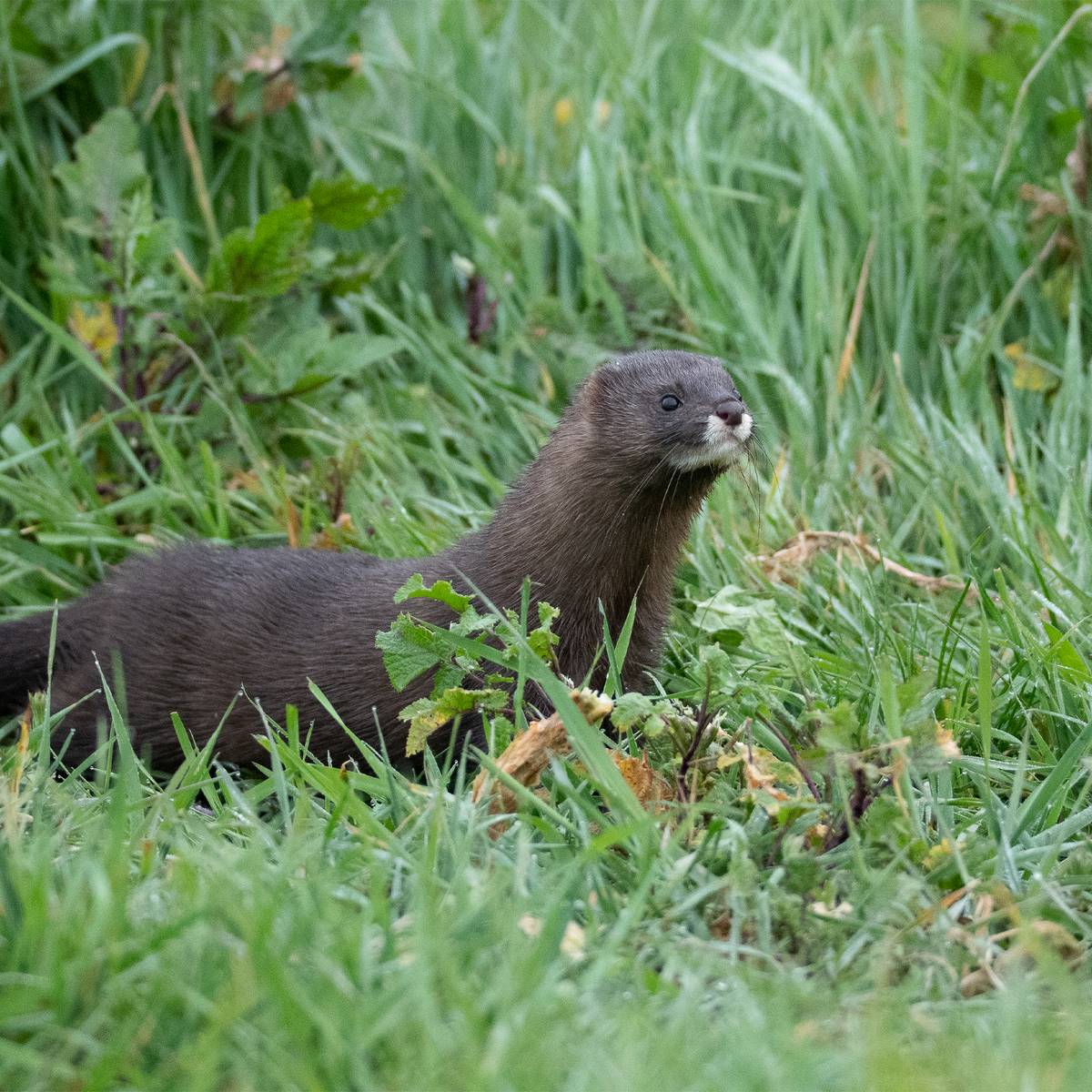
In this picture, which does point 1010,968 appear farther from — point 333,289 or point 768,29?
point 768,29

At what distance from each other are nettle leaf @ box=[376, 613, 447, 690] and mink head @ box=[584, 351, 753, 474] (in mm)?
844

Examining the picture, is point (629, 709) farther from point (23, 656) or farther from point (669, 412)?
point (23, 656)

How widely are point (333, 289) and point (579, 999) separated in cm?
364

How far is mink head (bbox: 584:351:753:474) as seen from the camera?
3.90 meters

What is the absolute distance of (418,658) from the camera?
3428 millimetres

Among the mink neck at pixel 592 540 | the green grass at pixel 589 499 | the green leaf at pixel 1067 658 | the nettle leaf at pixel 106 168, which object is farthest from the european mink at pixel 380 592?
the nettle leaf at pixel 106 168

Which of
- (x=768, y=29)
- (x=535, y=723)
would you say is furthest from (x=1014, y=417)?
(x=535, y=723)

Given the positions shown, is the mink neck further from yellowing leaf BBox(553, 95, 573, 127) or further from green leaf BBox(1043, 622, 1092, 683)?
yellowing leaf BBox(553, 95, 573, 127)

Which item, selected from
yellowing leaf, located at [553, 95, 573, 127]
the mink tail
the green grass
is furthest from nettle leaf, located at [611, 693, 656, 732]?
yellowing leaf, located at [553, 95, 573, 127]

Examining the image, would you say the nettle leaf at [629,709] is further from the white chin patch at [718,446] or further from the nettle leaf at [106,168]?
the nettle leaf at [106,168]

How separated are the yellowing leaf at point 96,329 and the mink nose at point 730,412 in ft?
7.36

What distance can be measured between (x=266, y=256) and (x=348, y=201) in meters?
0.51

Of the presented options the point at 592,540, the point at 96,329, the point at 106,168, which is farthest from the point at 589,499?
the point at 106,168

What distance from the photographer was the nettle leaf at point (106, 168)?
5.21 m
